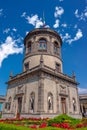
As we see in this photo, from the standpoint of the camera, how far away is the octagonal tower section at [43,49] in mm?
24938

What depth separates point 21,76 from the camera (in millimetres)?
23125

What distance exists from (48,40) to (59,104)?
12.3 metres

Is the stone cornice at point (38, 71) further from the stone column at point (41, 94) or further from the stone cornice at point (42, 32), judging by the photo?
the stone cornice at point (42, 32)

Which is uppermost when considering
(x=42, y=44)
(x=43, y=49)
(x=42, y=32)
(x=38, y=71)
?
(x=42, y=32)

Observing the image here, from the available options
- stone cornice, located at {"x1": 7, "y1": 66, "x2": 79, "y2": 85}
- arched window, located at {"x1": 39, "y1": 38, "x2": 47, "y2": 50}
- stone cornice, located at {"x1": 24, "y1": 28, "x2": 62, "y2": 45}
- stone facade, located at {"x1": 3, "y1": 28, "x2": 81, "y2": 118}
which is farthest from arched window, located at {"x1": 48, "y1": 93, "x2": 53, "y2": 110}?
stone cornice, located at {"x1": 24, "y1": 28, "x2": 62, "y2": 45}

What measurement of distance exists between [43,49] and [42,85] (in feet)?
28.6

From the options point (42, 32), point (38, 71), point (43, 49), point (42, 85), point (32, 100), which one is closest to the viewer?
point (42, 85)

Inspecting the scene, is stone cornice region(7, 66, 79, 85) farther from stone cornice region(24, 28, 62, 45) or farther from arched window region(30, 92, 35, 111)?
stone cornice region(24, 28, 62, 45)

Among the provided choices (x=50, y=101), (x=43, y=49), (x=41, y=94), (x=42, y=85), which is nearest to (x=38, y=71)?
(x=42, y=85)

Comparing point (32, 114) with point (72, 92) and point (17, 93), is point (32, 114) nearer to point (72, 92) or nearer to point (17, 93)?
point (17, 93)

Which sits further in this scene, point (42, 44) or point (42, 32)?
point (42, 32)

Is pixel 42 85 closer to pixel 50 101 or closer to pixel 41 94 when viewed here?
pixel 41 94

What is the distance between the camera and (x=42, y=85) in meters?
19.1

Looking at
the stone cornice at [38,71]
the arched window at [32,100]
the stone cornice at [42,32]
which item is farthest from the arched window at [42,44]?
the arched window at [32,100]
